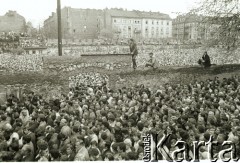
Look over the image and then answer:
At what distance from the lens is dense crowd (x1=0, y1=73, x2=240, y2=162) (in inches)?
330

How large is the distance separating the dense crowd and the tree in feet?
13.1

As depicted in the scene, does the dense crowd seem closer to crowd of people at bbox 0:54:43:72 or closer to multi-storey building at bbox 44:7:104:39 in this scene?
crowd of people at bbox 0:54:43:72

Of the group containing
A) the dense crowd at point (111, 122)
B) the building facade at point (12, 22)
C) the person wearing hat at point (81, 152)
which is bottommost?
the person wearing hat at point (81, 152)

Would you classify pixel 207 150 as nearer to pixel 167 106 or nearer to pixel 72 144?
pixel 72 144

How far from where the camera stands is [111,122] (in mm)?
11086

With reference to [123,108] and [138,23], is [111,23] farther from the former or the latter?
[123,108]

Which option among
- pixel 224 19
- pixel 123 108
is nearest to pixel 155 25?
pixel 224 19

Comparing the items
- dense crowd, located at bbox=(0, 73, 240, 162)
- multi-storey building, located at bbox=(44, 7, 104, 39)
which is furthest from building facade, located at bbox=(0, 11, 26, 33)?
dense crowd, located at bbox=(0, 73, 240, 162)

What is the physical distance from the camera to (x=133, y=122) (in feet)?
34.0

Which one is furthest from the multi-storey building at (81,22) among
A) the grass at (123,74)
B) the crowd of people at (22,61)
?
the grass at (123,74)

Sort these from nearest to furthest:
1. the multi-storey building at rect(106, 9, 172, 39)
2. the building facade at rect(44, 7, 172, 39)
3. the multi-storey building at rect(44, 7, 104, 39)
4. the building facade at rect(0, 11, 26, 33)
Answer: the building facade at rect(0, 11, 26, 33)
the multi-storey building at rect(44, 7, 104, 39)
the building facade at rect(44, 7, 172, 39)
the multi-storey building at rect(106, 9, 172, 39)

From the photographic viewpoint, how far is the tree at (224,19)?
18.5 m

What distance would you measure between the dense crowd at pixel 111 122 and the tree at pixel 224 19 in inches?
157

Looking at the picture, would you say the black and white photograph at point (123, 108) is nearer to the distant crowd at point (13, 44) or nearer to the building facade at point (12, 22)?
the distant crowd at point (13, 44)
